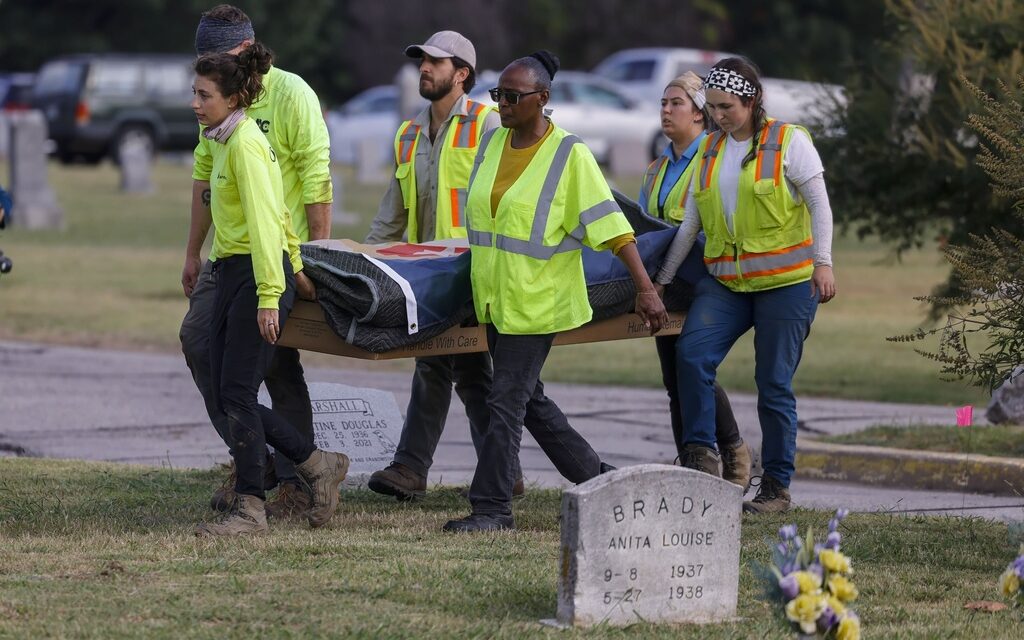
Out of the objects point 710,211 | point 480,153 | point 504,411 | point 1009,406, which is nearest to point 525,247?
point 480,153

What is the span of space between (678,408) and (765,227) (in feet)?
3.68

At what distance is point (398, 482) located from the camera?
25.6ft

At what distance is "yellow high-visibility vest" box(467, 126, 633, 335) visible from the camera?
676 centimetres

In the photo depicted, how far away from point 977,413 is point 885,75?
284cm

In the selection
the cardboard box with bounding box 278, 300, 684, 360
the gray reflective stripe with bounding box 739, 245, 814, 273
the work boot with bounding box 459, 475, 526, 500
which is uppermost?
the gray reflective stripe with bounding box 739, 245, 814, 273

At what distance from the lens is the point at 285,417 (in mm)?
7512

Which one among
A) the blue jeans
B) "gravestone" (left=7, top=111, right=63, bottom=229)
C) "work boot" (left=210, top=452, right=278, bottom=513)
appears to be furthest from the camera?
"gravestone" (left=7, top=111, right=63, bottom=229)

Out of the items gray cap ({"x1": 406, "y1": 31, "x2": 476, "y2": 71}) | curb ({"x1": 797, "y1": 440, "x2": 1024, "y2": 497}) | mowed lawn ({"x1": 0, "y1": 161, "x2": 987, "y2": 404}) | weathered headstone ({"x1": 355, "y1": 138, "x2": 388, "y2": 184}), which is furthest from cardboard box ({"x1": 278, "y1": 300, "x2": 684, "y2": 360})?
weathered headstone ({"x1": 355, "y1": 138, "x2": 388, "y2": 184})

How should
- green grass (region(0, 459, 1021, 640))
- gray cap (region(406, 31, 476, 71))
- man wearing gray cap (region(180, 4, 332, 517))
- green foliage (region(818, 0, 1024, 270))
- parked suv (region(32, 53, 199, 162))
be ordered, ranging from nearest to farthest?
green grass (region(0, 459, 1021, 640)) → man wearing gray cap (region(180, 4, 332, 517)) → gray cap (region(406, 31, 476, 71)) → green foliage (region(818, 0, 1024, 270)) → parked suv (region(32, 53, 199, 162))

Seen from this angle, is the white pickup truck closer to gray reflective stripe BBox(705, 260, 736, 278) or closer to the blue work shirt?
the blue work shirt

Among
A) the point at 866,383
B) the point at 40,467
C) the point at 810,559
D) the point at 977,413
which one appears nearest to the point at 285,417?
the point at 40,467

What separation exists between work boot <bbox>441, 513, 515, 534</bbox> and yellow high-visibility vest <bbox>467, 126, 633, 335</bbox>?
736 mm

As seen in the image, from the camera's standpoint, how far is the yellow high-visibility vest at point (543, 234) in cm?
676

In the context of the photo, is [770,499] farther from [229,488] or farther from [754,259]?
[229,488]
